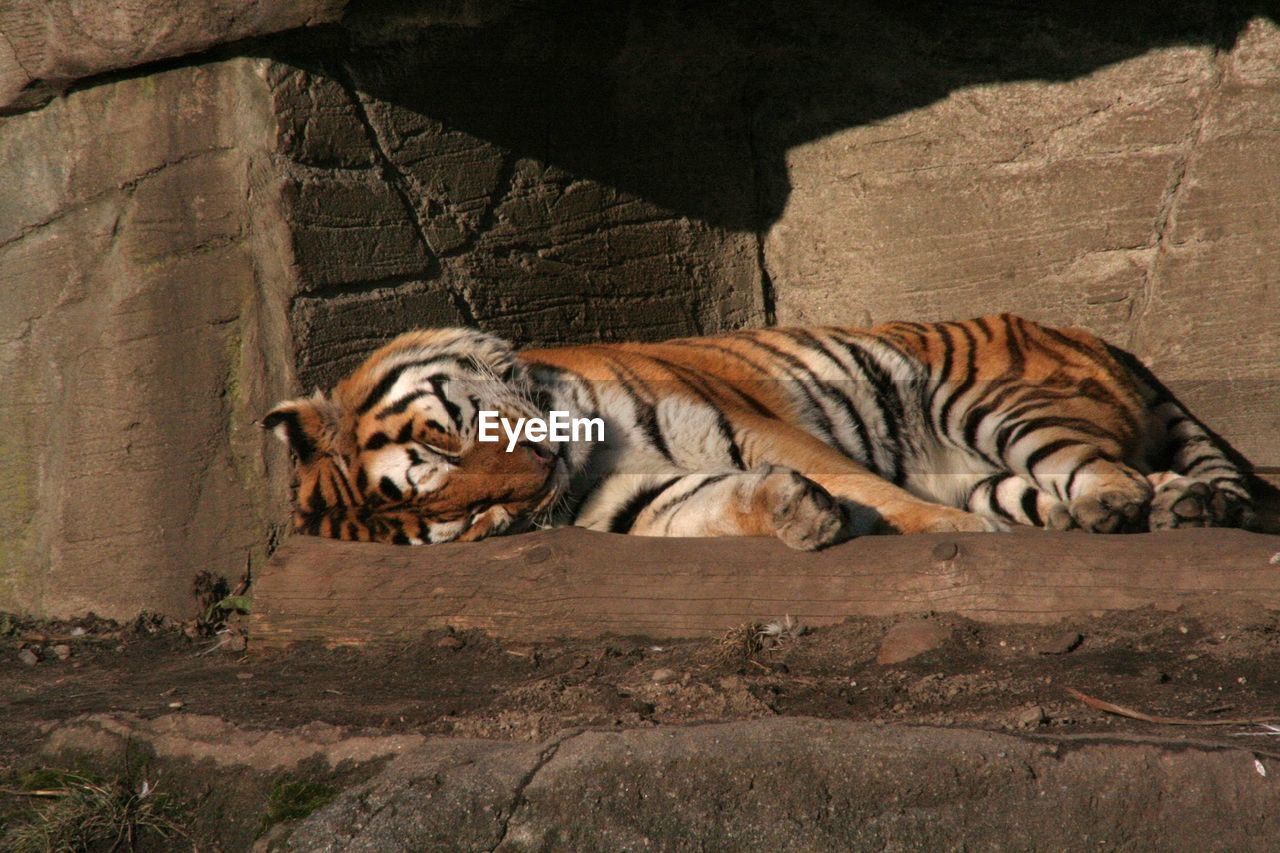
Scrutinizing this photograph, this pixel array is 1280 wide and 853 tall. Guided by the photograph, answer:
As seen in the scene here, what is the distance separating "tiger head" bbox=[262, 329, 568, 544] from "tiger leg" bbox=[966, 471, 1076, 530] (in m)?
1.34

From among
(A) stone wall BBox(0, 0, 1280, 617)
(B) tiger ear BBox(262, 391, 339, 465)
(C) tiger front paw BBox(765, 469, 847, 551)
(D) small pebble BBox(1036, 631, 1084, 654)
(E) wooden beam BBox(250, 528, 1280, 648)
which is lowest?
(D) small pebble BBox(1036, 631, 1084, 654)

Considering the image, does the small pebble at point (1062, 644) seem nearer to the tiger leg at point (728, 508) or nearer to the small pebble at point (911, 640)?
the small pebble at point (911, 640)

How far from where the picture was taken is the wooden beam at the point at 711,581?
2594 millimetres

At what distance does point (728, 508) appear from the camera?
3160 mm

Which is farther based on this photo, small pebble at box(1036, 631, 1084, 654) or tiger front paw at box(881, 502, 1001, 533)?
tiger front paw at box(881, 502, 1001, 533)

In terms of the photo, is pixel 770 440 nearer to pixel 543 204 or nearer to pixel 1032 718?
pixel 543 204

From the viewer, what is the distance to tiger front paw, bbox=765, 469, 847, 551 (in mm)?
2801

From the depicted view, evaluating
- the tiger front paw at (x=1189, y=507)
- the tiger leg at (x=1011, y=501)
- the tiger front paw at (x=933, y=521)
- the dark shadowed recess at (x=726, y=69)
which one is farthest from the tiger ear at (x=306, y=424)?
the tiger front paw at (x=1189, y=507)

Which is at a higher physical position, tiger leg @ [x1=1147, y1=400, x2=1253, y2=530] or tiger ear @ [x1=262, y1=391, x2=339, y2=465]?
tiger ear @ [x1=262, y1=391, x2=339, y2=465]

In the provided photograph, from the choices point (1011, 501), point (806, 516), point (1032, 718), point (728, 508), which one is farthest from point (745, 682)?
point (1011, 501)

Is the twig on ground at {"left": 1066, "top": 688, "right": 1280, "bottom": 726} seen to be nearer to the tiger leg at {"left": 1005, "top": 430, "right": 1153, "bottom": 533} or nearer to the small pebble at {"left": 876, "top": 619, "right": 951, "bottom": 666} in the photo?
the small pebble at {"left": 876, "top": 619, "right": 951, "bottom": 666}

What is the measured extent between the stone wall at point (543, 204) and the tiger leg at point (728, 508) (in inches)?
34.8

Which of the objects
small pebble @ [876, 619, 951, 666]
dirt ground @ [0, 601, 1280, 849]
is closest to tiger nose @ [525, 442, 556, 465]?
dirt ground @ [0, 601, 1280, 849]

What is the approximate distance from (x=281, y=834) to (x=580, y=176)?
8.64ft
